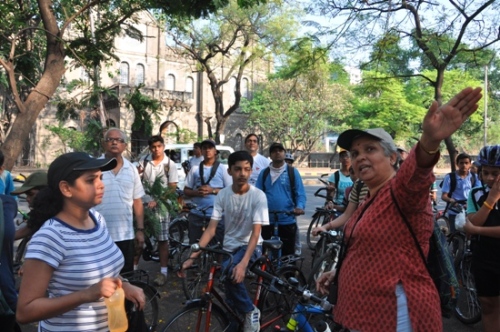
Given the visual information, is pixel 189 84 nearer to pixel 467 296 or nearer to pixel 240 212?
pixel 467 296

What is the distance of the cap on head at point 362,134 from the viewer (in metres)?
2.17

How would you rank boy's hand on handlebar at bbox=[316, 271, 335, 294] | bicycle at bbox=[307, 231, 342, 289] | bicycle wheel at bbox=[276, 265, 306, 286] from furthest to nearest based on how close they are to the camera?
bicycle at bbox=[307, 231, 342, 289]
bicycle wheel at bbox=[276, 265, 306, 286]
boy's hand on handlebar at bbox=[316, 271, 335, 294]

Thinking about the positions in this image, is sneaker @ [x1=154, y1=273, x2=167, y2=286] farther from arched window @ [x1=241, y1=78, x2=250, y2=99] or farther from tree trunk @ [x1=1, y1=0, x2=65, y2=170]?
arched window @ [x1=241, y1=78, x2=250, y2=99]


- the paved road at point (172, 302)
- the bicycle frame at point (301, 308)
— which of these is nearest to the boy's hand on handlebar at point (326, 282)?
the bicycle frame at point (301, 308)

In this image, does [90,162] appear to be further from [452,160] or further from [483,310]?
[452,160]

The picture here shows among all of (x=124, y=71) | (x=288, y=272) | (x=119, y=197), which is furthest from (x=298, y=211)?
(x=124, y=71)

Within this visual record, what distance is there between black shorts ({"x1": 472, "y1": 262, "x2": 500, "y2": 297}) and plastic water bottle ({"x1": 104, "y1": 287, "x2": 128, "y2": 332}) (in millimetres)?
2816

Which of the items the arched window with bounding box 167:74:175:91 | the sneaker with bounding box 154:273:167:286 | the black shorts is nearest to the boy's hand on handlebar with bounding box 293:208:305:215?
the sneaker with bounding box 154:273:167:286

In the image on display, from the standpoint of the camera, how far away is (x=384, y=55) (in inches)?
332

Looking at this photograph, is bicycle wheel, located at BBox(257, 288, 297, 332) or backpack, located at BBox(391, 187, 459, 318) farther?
bicycle wheel, located at BBox(257, 288, 297, 332)

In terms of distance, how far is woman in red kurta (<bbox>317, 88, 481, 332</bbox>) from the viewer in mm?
1971

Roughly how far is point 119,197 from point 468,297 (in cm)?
368

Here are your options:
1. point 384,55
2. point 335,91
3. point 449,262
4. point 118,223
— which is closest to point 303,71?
point 384,55

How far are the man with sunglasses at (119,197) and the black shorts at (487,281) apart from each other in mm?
3041
